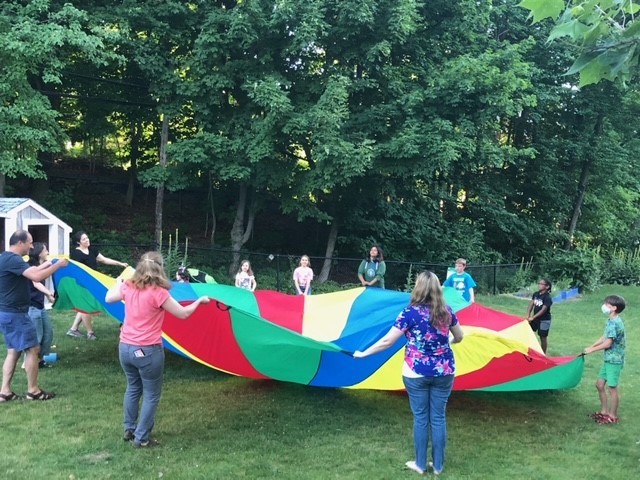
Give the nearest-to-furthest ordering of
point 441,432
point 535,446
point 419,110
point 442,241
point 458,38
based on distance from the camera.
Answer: point 441,432
point 535,446
point 419,110
point 458,38
point 442,241

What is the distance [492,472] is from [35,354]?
398 centimetres

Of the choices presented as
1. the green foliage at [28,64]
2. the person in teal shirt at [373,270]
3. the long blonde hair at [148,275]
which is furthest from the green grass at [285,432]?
the green foliage at [28,64]

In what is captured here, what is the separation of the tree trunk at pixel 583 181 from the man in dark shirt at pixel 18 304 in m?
19.4

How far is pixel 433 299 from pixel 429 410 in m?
0.79

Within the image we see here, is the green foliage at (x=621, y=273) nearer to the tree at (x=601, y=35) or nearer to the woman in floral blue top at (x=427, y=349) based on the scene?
the woman in floral blue top at (x=427, y=349)

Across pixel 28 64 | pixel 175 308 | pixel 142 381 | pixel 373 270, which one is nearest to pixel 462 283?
pixel 373 270

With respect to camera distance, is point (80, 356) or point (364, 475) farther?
point (80, 356)

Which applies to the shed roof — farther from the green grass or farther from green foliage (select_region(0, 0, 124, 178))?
the green grass

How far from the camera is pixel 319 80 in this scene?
13.4 m

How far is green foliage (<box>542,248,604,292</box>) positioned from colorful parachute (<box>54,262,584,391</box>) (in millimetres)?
11207

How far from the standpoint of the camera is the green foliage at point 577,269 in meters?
16.1

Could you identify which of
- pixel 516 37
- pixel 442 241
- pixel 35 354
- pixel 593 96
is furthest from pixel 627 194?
pixel 35 354

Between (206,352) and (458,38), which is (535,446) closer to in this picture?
(206,352)

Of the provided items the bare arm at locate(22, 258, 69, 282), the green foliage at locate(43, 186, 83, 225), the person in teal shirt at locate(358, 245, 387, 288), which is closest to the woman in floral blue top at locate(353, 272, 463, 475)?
the bare arm at locate(22, 258, 69, 282)
